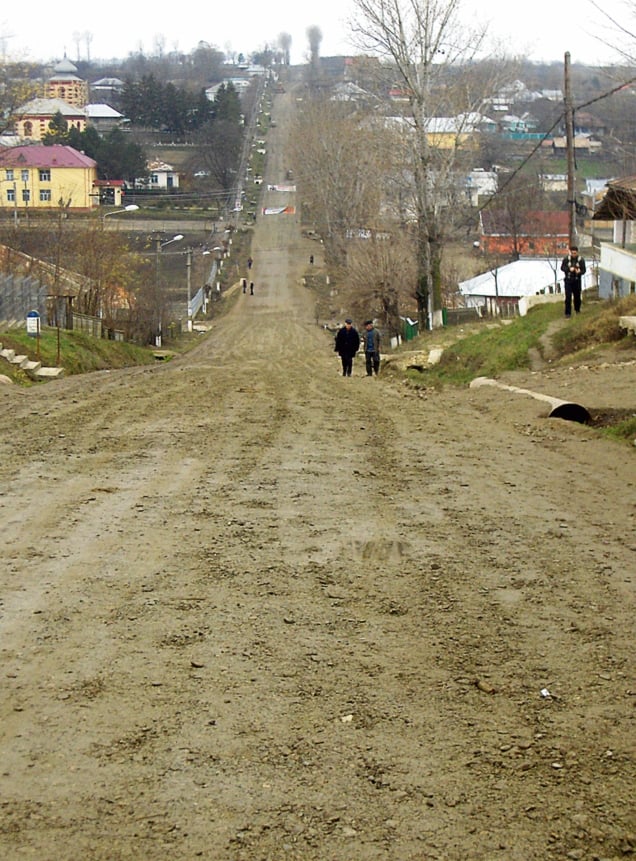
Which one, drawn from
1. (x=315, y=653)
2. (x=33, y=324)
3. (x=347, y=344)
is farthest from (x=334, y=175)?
(x=315, y=653)

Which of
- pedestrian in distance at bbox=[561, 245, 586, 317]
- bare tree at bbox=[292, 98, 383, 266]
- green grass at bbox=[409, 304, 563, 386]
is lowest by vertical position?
green grass at bbox=[409, 304, 563, 386]

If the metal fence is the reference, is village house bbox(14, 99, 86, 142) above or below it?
above

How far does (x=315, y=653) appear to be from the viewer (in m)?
5.90

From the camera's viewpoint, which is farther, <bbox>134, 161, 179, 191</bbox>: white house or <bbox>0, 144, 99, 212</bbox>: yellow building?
<bbox>134, 161, 179, 191</bbox>: white house

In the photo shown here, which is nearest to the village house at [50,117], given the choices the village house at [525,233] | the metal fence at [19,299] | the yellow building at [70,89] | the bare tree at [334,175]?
the yellow building at [70,89]

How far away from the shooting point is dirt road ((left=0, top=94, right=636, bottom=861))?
4273 millimetres

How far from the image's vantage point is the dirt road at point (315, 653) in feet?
14.0

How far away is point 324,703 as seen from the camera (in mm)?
5281

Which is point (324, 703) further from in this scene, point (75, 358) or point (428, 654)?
point (75, 358)

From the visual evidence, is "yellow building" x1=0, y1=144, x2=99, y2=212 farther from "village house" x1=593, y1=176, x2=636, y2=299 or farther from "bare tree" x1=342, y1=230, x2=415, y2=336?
"village house" x1=593, y1=176, x2=636, y2=299

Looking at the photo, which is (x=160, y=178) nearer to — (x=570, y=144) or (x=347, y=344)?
(x=570, y=144)

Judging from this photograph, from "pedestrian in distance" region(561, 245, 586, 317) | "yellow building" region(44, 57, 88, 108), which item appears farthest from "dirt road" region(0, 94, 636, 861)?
"yellow building" region(44, 57, 88, 108)

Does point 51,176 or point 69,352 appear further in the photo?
point 51,176

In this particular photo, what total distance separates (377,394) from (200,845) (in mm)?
14443
